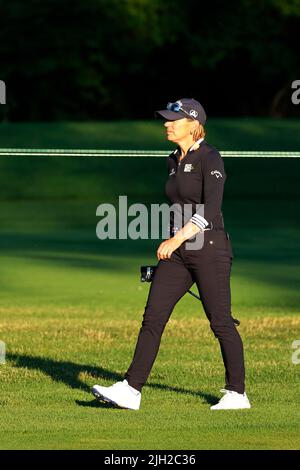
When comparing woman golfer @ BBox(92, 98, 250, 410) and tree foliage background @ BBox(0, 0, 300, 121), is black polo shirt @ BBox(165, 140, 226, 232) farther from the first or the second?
tree foliage background @ BBox(0, 0, 300, 121)

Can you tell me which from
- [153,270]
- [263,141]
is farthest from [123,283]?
[263,141]

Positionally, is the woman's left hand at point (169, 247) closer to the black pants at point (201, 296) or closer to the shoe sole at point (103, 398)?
the black pants at point (201, 296)

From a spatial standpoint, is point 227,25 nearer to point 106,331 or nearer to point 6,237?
point 6,237

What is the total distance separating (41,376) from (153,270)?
165 centimetres

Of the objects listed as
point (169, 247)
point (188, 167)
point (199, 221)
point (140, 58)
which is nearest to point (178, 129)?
point (188, 167)

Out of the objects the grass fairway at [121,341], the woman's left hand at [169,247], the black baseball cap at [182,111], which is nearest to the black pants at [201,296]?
the woman's left hand at [169,247]

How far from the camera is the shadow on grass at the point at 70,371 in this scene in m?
10.6

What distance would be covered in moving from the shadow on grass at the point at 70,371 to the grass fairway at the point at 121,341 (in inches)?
0.4

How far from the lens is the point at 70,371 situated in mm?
11430

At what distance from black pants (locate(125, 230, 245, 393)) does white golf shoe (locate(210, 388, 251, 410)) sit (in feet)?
0.10

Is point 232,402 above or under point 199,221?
under

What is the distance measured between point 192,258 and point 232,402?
87 cm

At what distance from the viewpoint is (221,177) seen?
373 inches

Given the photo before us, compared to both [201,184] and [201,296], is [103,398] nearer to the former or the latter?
[201,296]
